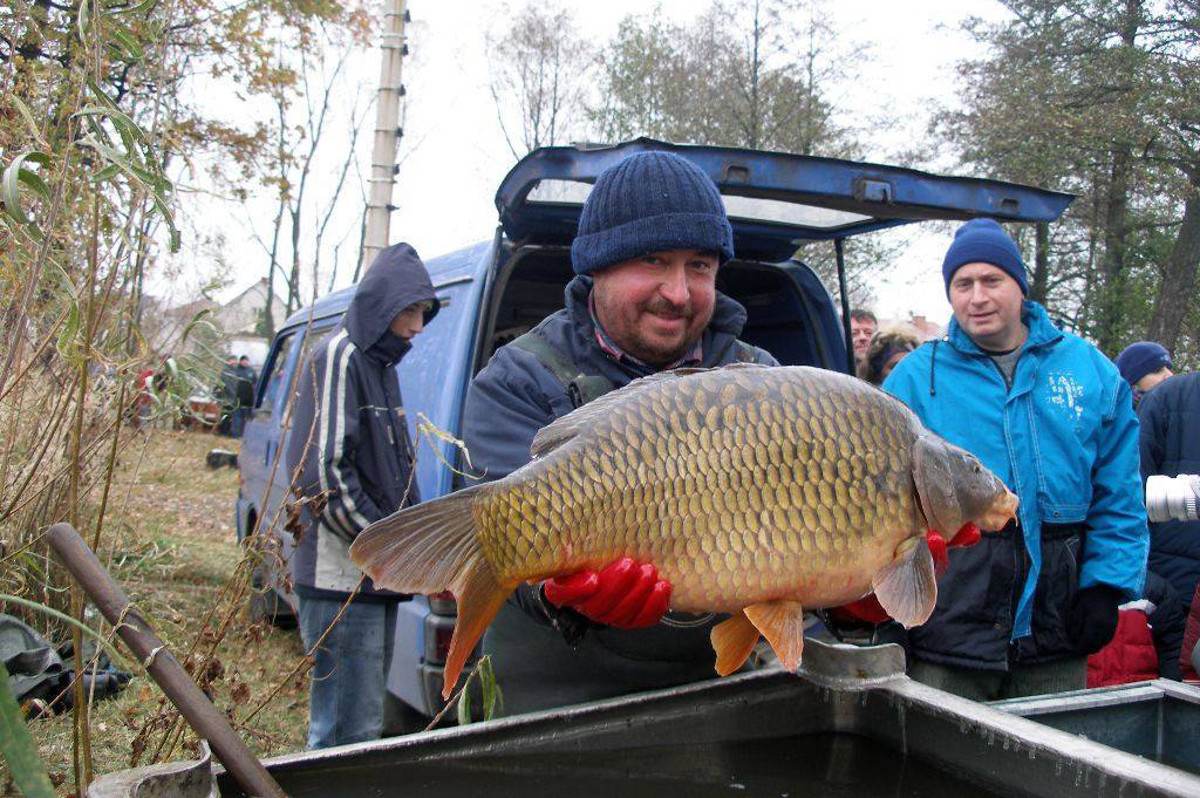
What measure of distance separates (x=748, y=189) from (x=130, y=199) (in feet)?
6.33

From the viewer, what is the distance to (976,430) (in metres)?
2.95

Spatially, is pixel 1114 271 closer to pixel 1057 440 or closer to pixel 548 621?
pixel 1057 440

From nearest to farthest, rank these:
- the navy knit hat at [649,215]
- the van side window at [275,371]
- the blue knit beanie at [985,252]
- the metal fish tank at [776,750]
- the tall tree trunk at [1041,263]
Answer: the metal fish tank at [776,750], the navy knit hat at [649,215], the blue knit beanie at [985,252], the van side window at [275,371], the tall tree trunk at [1041,263]

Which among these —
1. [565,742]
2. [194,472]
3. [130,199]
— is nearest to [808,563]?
[565,742]

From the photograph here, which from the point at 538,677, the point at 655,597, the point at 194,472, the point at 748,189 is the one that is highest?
the point at 748,189

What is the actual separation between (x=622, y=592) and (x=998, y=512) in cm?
67

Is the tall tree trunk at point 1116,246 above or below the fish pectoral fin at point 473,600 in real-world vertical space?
above

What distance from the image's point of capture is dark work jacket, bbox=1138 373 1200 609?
433 cm

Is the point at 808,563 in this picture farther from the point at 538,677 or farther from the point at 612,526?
the point at 538,677

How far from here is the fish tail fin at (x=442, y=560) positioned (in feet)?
4.91

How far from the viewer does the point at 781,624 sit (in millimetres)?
1572

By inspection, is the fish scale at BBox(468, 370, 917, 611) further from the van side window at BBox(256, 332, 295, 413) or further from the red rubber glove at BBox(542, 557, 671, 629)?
the van side window at BBox(256, 332, 295, 413)

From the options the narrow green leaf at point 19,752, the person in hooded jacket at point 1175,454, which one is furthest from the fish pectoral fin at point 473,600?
the person in hooded jacket at point 1175,454

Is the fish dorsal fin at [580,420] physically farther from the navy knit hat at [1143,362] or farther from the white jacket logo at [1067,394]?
the navy knit hat at [1143,362]
